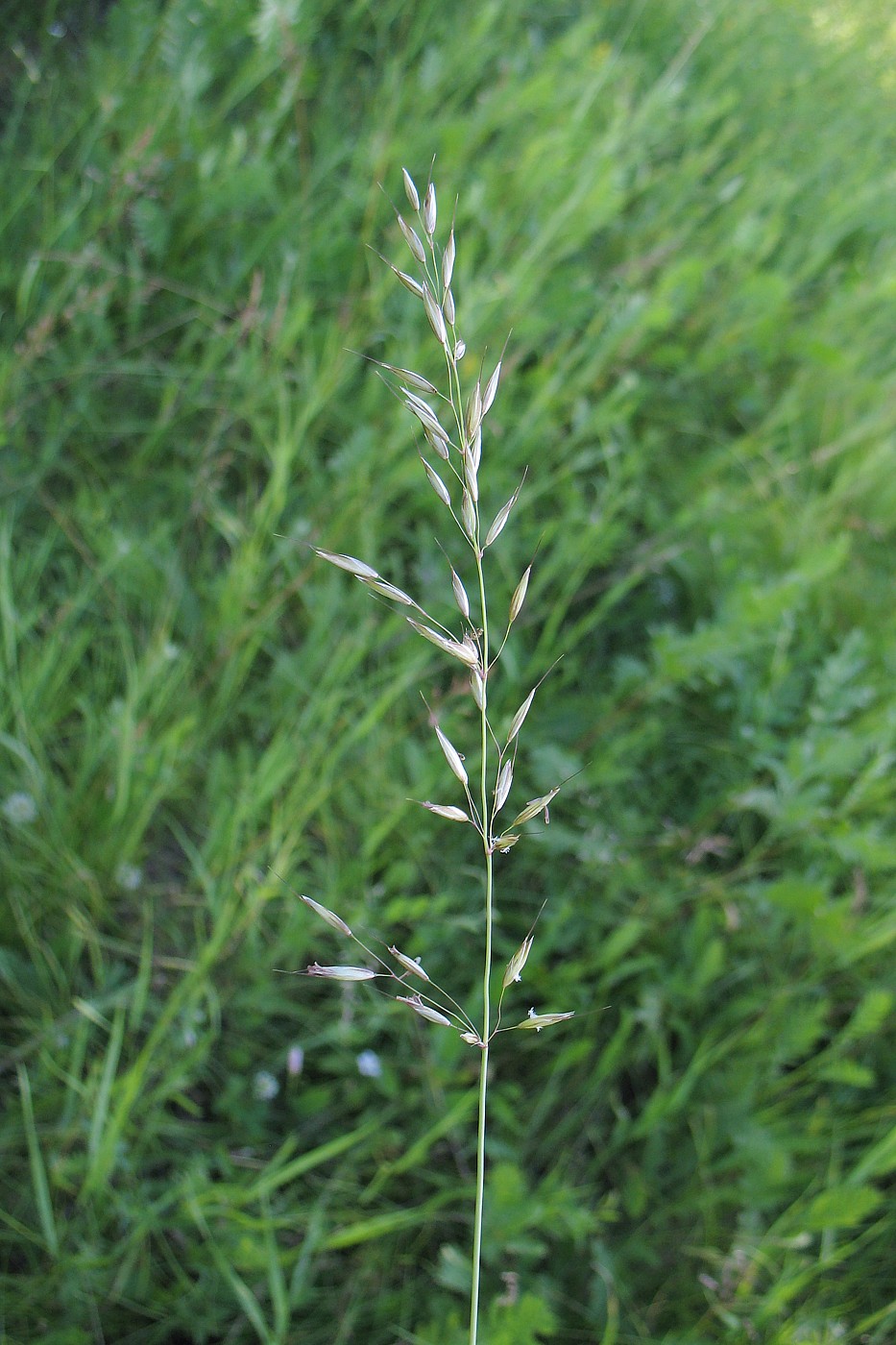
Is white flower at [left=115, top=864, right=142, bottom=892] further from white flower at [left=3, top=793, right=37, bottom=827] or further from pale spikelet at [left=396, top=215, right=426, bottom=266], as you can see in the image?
pale spikelet at [left=396, top=215, right=426, bottom=266]

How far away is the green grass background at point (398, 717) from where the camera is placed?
4.79ft

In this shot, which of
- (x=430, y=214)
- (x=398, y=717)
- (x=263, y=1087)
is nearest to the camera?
(x=430, y=214)

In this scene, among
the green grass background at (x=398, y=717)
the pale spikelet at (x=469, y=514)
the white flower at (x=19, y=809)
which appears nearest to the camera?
the pale spikelet at (x=469, y=514)

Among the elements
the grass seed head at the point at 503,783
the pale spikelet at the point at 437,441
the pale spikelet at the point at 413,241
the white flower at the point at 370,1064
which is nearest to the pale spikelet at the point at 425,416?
the pale spikelet at the point at 437,441

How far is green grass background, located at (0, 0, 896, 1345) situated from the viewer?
146cm

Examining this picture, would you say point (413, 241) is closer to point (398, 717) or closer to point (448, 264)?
point (448, 264)

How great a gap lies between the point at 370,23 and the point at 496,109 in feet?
1.78

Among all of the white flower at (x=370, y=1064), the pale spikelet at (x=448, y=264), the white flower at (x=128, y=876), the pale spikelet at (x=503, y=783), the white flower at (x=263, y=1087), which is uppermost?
the pale spikelet at (x=448, y=264)

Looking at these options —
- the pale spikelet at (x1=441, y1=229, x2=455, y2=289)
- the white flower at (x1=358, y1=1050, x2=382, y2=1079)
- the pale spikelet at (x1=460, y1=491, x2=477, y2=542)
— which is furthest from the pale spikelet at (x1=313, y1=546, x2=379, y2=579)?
the white flower at (x1=358, y1=1050, x2=382, y2=1079)

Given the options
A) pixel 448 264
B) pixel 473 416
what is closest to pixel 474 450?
pixel 473 416

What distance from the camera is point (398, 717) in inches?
73.8

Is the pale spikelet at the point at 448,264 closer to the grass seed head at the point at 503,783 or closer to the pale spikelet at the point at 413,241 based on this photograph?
the pale spikelet at the point at 413,241

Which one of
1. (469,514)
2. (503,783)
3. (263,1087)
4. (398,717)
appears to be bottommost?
(263,1087)

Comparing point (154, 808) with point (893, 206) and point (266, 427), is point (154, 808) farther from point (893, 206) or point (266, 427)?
point (893, 206)
